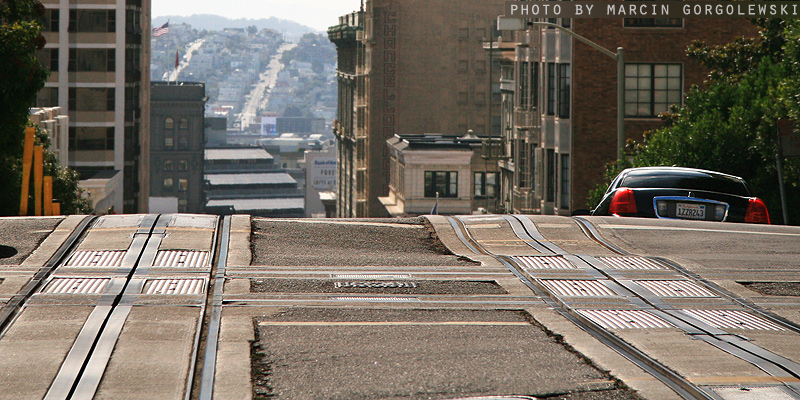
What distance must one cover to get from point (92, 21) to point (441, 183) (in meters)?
28.2

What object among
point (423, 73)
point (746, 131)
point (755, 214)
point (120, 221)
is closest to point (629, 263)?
point (755, 214)

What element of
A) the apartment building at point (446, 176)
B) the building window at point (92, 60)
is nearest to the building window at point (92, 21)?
the building window at point (92, 60)

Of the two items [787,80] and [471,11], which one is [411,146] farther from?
[787,80]

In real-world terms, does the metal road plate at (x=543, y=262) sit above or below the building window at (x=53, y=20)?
below

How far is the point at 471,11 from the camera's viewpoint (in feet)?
337

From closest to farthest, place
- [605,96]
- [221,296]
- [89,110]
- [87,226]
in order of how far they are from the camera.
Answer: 1. [221,296]
2. [87,226]
3. [605,96]
4. [89,110]

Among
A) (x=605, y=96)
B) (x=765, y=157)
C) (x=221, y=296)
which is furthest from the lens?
(x=605, y=96)

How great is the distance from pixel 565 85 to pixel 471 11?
Result: 5952 cm

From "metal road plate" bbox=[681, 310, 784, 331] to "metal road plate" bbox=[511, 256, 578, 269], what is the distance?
98.7 inches

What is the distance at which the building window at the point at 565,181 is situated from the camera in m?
44.8

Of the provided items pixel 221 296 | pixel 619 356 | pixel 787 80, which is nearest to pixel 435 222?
pixel 221 296

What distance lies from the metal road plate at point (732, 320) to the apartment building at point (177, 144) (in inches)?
6989

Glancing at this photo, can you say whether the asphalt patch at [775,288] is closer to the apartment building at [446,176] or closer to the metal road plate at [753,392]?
the metal road plate at [753,392]

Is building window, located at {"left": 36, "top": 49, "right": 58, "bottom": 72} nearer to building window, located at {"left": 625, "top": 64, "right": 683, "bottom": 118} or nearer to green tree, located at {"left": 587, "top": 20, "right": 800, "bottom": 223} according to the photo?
building window, located at {"left": 625, "top": 64, "right": 683, "bottom": 118}
